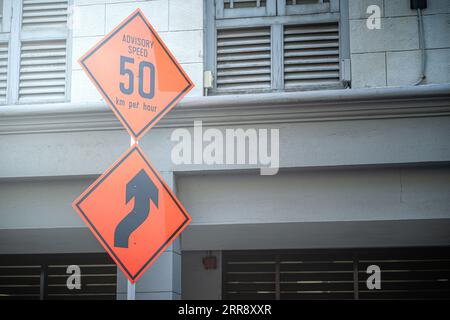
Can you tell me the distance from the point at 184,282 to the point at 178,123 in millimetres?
2995

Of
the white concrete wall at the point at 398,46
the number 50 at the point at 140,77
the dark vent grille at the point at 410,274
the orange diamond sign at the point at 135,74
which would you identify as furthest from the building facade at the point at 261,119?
the number 50 at the point at 140,77

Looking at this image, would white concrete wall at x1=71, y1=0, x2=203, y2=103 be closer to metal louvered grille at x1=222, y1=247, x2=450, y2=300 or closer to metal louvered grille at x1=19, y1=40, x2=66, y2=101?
metal louvered grille at x1=19, y1=40, x2=66, y2=101

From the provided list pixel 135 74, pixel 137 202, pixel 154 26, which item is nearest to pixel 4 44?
pixel 154 26

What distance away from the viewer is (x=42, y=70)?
27.9 ft

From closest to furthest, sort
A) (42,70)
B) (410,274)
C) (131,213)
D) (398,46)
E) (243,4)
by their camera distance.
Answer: (131,213) → (398,46) → (243,4) → (42,70) → (410,274)

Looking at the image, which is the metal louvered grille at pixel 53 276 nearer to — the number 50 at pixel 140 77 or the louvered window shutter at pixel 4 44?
the louvered window shutter at pixel 4 44

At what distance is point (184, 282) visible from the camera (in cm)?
978

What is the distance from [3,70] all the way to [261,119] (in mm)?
3481

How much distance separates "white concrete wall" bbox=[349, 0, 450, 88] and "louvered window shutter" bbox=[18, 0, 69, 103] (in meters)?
3.67

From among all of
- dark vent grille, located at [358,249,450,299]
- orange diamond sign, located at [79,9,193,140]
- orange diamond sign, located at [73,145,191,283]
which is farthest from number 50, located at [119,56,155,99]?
dark vent grille, located at [358,249,450,299]

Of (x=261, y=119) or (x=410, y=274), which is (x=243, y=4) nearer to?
(x=261, y=119)

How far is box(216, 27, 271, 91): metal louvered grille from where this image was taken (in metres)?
8.16
